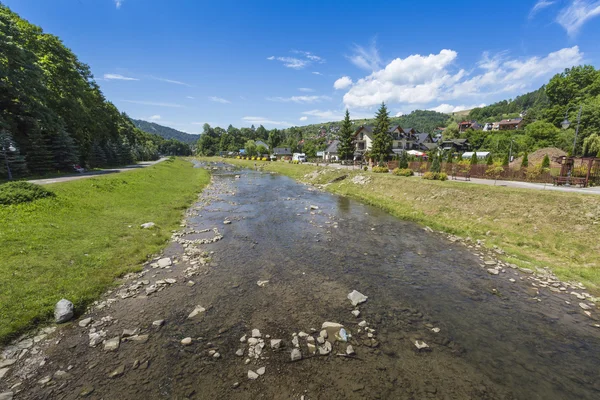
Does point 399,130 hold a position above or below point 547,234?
above

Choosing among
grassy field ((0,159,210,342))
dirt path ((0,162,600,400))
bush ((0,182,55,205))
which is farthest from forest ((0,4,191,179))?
dirt path ((0,162,600,400))

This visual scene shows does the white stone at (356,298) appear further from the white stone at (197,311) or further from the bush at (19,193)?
the bush at (19,193)

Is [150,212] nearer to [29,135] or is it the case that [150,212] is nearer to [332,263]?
[332,263]

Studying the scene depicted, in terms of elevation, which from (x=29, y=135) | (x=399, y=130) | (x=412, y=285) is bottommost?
(x=412, y=285)

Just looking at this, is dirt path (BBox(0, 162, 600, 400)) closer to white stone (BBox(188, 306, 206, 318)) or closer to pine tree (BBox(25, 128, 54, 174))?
white stone (BBox(188, 306, 206, 318))

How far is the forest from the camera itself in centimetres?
2569

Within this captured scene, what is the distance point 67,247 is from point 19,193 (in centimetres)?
696

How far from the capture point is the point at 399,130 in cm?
7731

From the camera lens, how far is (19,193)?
14555mm

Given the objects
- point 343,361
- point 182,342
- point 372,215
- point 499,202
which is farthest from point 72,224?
point 499,202

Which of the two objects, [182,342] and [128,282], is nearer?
[182,342]

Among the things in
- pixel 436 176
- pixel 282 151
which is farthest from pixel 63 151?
pixel 282 151

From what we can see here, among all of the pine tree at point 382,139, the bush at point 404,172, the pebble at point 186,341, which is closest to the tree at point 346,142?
the pine tree at point 382,139

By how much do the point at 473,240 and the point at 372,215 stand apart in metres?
8.79
